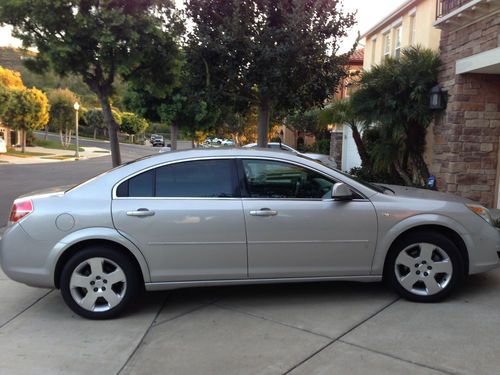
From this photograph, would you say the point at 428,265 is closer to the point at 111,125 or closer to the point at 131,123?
the point at 111,125

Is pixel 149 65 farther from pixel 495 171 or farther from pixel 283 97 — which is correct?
pixel 495 171

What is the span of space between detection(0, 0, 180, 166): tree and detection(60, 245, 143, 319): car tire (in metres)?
4.88

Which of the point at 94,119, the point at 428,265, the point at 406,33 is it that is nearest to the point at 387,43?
the point at 406,33

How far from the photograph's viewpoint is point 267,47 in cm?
866

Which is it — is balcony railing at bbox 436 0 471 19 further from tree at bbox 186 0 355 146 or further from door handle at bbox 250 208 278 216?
door handle at bbox 250 208 278 216

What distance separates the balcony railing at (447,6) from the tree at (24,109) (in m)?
28.2

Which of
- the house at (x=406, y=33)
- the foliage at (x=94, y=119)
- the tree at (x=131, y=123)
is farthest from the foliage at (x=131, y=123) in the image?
the house at (x=406, y=33)

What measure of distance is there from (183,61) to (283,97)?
205 cm

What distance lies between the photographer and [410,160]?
476 inches

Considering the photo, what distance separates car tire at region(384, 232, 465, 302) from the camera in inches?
183

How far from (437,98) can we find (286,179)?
6.76 metres

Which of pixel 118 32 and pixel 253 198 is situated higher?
pixel 118 32

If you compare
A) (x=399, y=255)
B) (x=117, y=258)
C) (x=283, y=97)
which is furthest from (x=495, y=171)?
(x=117, y=258)

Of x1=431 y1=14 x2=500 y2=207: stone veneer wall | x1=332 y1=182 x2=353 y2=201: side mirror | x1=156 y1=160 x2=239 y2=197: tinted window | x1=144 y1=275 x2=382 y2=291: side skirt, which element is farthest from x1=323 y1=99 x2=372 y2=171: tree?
x1=156 y1=160 x2=239 y2=197: tinted window
